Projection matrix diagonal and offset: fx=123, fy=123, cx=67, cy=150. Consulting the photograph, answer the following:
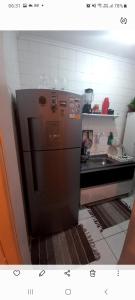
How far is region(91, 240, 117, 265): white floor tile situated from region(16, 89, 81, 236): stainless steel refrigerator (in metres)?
0.42

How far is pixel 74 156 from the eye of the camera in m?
1.29

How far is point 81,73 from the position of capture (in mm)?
1767

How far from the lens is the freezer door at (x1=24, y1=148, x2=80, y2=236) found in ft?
3.84

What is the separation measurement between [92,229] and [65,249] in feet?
1.33

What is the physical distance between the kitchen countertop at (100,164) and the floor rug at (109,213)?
2.09ft

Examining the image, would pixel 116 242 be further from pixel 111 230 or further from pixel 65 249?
pixel 65 249

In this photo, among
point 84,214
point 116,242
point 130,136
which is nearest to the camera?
point 116,242

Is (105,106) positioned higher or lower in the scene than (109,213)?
higher

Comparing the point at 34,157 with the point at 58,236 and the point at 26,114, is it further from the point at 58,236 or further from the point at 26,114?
the point at 58,236

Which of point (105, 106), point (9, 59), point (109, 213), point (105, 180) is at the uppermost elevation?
point (9, 59)

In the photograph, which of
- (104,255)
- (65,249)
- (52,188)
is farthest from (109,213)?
(52,188)
